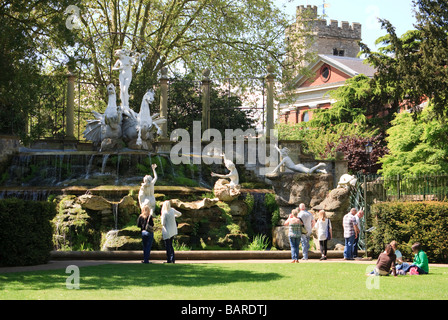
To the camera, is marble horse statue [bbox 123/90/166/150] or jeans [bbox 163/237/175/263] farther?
marble horse statue [bbox 123/90/166/150]

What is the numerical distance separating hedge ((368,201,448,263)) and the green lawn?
99.6 inches

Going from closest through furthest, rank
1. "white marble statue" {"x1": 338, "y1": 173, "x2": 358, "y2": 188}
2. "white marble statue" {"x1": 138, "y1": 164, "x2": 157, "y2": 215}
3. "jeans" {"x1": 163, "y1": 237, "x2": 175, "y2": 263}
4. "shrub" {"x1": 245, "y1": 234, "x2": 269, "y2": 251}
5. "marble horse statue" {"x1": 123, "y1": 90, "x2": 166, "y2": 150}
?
"jeans" {"x1": 163, "y1": 237, "x2": 175, "y2": 263}
"white marble statue" {"x1": 138, "y1": 164, "x2": 157, "y2": 215}
"shrub" {"x1": 245, "y1": 234, "x2": 269, "y2": 251}
"white marble statue" {"x1": 338, "y1": 173, "x2": 358, "y2": 188}
"marble horse statue" {"x1": 123, "y1": 90, "x2": 166, "y2": 150}

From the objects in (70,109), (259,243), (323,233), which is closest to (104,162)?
(70,109)

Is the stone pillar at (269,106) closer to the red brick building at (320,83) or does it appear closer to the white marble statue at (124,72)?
the white marble statue at (124,72)

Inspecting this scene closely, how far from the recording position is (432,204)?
55.7 feet

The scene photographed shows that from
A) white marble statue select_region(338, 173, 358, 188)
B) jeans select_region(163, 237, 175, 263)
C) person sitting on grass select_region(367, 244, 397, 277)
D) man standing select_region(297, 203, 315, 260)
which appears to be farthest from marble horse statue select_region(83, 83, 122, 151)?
person sitting on grass select_region(367, 244, 397, 277)

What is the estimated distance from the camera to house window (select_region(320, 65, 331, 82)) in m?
64.2

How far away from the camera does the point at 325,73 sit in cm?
6481

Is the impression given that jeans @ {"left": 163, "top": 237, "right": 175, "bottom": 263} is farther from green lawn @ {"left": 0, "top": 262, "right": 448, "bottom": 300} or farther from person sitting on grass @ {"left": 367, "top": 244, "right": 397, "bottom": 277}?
person sitting on grass @ {"left": 367, "top": 244, "right": 397, "bottom": 277}

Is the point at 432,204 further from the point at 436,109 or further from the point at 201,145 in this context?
the point at 201,145

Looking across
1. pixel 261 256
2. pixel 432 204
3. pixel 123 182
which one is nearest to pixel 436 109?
pixel 432 204

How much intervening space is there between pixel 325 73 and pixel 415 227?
49.3 m

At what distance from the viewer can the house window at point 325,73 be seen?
64.2 metres

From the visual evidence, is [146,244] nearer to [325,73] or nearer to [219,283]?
[219,283]
